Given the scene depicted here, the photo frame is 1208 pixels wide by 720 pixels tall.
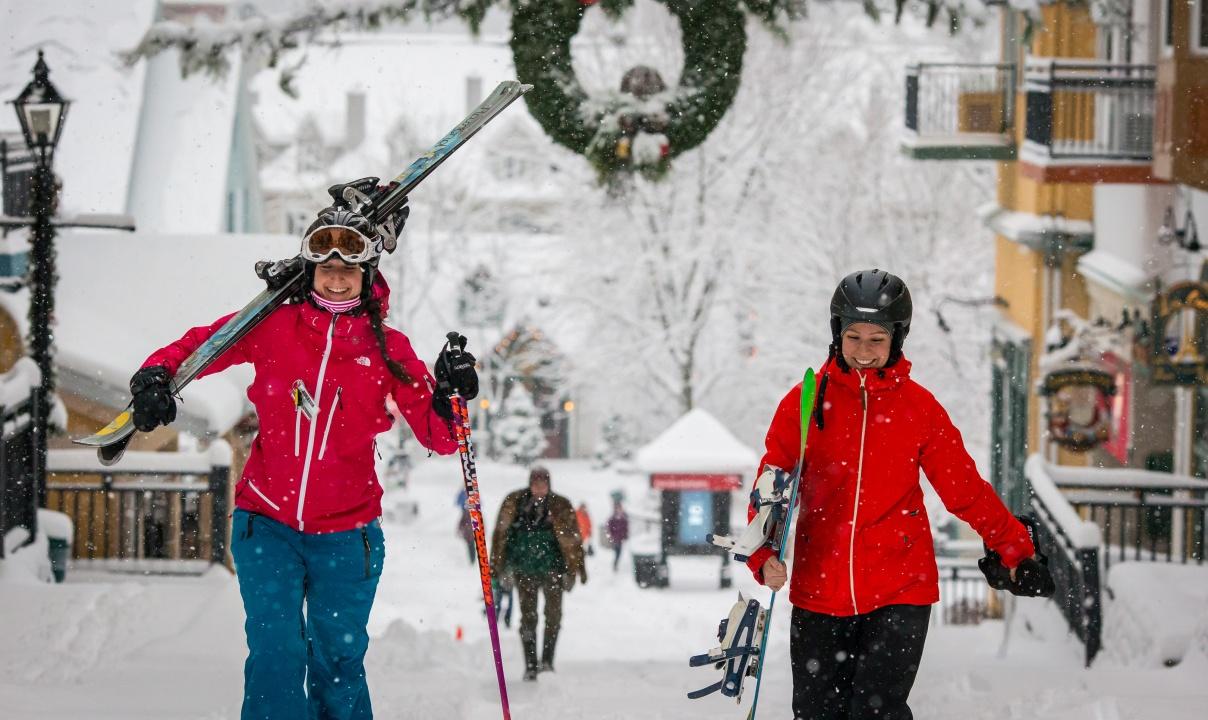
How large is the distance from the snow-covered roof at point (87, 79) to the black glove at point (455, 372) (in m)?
8.47

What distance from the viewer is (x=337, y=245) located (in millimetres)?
4238

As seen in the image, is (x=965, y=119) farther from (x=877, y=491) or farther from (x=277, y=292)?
(x=277, y=292)

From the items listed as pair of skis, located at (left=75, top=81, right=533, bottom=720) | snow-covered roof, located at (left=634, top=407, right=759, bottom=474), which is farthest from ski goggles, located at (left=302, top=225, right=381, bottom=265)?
snow-covered roof, located at (left=634, top=407, right=759, bottom=474)

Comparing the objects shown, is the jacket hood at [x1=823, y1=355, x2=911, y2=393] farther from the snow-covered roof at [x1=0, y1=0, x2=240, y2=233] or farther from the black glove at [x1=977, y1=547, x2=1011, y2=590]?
the snow-covered roof at [x1=0, y1=0, x2=240, y2=233]

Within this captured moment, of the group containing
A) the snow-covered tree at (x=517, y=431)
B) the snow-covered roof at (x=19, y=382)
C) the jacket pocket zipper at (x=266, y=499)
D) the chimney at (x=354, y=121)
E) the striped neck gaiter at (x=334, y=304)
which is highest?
the chimney at (x=354, y=121)

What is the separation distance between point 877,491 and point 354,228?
1669 millimetres

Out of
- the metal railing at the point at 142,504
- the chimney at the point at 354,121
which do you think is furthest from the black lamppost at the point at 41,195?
the chimney at the point at 354,121

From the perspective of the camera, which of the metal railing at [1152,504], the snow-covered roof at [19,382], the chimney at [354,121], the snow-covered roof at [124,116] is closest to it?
the snow-covered roof at [19,382]

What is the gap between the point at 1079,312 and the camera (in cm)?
1550

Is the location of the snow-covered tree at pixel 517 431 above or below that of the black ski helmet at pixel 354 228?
below

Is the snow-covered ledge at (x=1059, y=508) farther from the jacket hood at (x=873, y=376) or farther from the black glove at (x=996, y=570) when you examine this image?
the jacket hood at (x=873, y=376)

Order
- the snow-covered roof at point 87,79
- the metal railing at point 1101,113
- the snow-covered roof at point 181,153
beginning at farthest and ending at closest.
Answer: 1. the snow-covered roof at point 181,153
2. the snow-covered roof at point 87,79
3. the metal railing at point 1101,113

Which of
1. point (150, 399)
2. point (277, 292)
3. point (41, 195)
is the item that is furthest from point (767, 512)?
point (41, 195)

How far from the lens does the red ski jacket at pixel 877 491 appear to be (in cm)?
402
